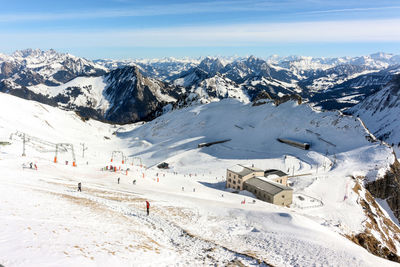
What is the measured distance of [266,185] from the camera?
5772cm

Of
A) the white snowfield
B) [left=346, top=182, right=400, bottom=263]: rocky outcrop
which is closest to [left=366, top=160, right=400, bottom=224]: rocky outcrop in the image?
the white snowfield

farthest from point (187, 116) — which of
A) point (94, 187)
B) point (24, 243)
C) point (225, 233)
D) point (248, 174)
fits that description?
point (24, 243)

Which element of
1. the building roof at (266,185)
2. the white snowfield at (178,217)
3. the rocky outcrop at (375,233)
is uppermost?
the white snowfield at (178,217)

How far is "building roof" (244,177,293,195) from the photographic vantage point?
5428 centimetres

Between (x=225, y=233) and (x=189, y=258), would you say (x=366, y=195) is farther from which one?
(x=189, y=258)

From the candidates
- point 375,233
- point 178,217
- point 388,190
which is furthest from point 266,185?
point 388,190

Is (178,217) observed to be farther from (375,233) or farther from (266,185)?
(375,233)

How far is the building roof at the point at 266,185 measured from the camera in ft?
178

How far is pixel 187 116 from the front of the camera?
490ft

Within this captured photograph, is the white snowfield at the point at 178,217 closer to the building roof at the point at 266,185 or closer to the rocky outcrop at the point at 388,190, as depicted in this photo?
the rocky outcrop at the point at 388,190

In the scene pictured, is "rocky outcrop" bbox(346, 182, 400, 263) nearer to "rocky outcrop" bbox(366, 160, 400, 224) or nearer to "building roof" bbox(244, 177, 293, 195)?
"rocky outcrop" bbox(366, 160, 400, 224)

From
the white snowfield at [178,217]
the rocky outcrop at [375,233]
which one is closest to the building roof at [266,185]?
the white snowfield at [178,217]

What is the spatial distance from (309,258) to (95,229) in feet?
62.4

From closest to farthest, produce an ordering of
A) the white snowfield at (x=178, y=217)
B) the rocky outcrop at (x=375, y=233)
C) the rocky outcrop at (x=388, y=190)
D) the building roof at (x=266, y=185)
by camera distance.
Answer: the white snowfield at (x=178, y=217), the rocky outcrop at (x=375, y=233), the building roof at (x=266, y=185), the rocky outcrop at (x=388, y=190)
